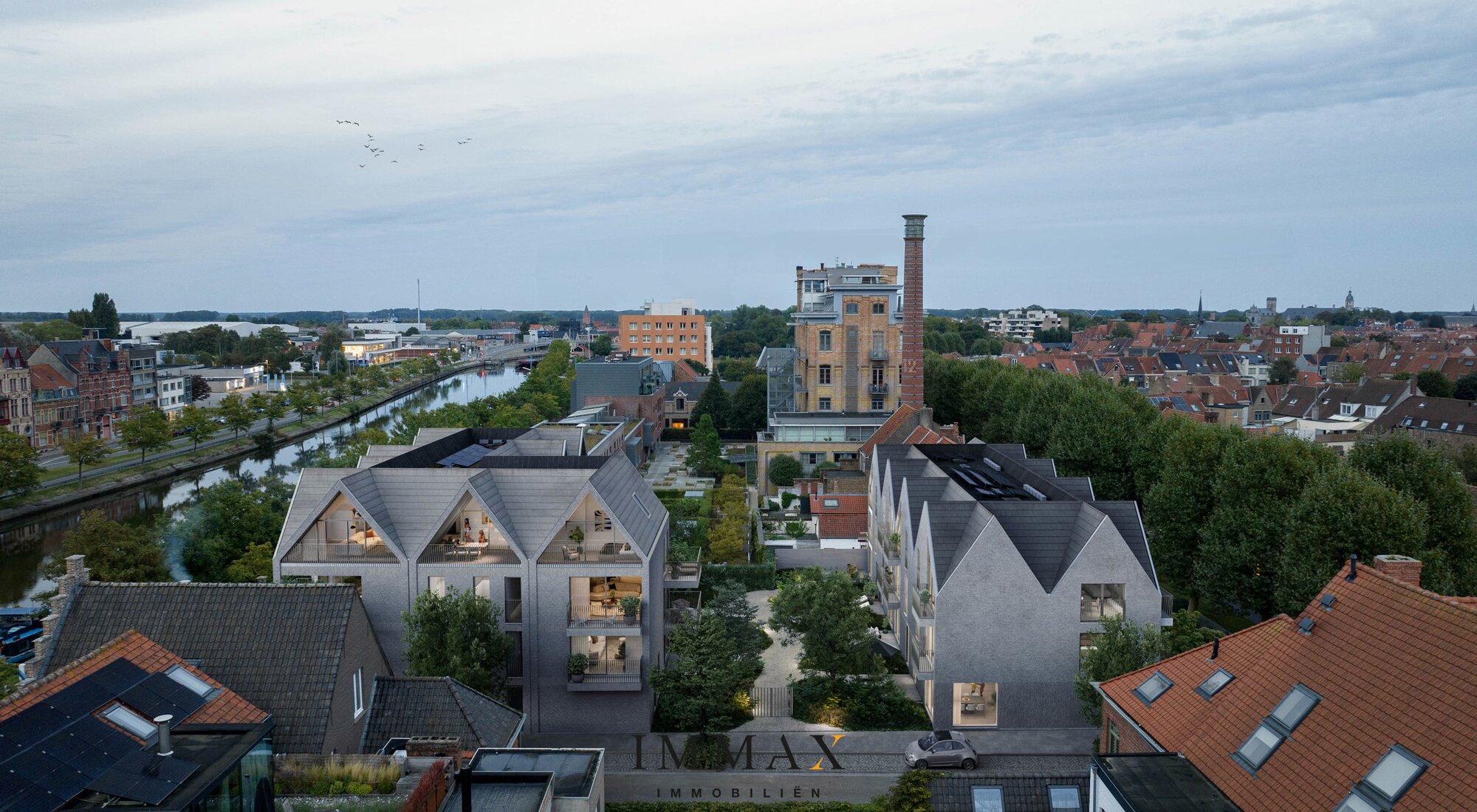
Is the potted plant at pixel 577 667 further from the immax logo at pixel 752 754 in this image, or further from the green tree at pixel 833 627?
the green tree at pixel 833 627

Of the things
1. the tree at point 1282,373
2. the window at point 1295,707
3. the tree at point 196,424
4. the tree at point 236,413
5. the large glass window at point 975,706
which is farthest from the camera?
the tree at point 1282,373

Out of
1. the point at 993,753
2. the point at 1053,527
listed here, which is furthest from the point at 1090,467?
the point at 993,753

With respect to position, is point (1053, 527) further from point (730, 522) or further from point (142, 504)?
point (142, 504)

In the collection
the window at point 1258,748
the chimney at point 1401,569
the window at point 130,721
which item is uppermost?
the chimney at point 1401,569

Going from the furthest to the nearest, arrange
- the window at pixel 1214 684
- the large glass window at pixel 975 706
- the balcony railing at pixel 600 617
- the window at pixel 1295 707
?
the large glass window at pixel 975 706, the balcony railing at pixel 600 617, the window at pixel 1214 684, the window at pixel 1295 707

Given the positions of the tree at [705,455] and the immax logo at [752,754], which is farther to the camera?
the tree at [705,455]

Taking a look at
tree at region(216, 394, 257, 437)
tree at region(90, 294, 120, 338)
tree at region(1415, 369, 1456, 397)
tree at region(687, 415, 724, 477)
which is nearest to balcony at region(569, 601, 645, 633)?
tree at region(687, 415, 724, 477)

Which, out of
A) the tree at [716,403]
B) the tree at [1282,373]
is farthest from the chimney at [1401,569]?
the tree at [1282,373]

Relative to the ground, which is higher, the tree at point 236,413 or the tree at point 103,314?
the tree at point 103,314

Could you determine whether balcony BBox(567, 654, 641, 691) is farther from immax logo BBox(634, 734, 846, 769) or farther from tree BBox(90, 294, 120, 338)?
tree BBox(90, 294, 120, 338)
